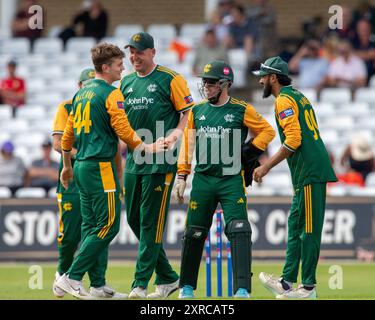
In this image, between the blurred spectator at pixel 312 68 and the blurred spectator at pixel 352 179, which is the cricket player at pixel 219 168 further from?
the blurred spectator at pixel 312 68

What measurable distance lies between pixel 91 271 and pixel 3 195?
708 centimetres

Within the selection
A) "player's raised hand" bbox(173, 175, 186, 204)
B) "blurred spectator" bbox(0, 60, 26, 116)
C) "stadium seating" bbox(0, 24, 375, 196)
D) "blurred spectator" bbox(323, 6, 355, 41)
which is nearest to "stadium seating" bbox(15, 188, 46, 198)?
"stadium seating" bbox(0, 24, 375, 196)

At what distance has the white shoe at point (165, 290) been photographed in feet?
36.3

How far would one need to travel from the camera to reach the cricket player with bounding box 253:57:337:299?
1072cm

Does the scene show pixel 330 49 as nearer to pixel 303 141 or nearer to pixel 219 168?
pixel 303 141

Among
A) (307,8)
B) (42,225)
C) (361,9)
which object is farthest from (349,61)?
(42,225)

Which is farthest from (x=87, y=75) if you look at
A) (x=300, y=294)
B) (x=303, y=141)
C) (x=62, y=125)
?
(x=300, y=294)

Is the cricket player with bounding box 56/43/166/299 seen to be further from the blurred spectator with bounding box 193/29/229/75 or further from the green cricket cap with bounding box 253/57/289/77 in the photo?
the blurred spectator with bounding box 193/29/229/75

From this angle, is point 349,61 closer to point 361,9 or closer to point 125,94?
point 361,9

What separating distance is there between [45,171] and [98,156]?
815 centimetres

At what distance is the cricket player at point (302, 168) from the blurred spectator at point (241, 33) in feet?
33.1

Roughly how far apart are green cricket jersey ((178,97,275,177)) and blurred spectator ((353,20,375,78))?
34.1ft

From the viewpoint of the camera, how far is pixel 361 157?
59.5ft

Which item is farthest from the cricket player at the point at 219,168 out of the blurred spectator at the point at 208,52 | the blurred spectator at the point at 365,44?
the blurred spectator at the point at 365,44
